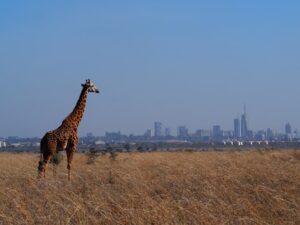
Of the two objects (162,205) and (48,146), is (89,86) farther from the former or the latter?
(162,205)

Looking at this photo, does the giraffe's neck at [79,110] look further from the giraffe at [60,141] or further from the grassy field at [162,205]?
the grassy field at [162,205]

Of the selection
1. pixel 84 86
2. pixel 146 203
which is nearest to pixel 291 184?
pixel 146 203

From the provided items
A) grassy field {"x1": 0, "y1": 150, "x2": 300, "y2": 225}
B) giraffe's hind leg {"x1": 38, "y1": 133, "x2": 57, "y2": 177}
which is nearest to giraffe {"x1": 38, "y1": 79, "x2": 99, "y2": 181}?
giraffe's hind leg {"x1": 38, "y1": 133, "x2": 57, "y2": 177}

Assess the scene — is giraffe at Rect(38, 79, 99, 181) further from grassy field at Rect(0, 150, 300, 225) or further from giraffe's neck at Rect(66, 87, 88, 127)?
grassy field at Rect(0, 150, 300, 225)

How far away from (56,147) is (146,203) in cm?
876

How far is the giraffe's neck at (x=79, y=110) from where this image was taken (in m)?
16.3

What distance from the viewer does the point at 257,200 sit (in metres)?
8.28

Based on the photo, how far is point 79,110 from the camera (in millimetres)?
16672

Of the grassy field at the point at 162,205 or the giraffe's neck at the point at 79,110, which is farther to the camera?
the giraffe's neck at the point at 79,110

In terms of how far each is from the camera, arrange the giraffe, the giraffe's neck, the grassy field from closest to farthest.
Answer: the grassy field
the giraffe
the giraffe's neck

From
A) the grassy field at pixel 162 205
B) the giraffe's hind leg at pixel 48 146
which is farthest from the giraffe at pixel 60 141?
the grassy field at pixel 162 205

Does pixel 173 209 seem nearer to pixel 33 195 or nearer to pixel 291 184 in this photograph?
pixel 33 195

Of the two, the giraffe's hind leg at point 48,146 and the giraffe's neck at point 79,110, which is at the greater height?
the giraffe's neck at point 79,110

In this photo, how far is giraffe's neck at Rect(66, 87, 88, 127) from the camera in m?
16.3
